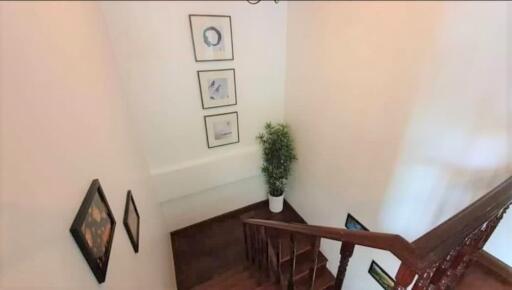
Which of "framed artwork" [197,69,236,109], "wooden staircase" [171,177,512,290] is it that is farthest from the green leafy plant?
"wooden staircase" [171,177,512,290]

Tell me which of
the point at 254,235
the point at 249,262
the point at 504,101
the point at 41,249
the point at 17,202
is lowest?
the point at 249,262

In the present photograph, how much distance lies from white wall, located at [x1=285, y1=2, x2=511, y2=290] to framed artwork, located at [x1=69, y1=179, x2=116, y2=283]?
94 centimetres

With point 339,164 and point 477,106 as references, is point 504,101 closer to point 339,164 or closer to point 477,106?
point 477,106

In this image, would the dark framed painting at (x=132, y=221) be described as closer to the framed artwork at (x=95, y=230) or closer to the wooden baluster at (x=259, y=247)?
the framed artwork at (x=95, y=230)

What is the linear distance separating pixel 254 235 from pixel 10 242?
1746 millimetres

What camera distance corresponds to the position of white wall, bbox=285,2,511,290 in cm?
74

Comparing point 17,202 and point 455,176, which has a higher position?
point 17,202

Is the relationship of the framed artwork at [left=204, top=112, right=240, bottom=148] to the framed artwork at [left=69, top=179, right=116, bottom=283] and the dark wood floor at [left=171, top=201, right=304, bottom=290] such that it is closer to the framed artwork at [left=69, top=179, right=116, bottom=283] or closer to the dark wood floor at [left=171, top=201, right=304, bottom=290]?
the dark wood floor at [left=171, top=201, right=304, bottom=290]

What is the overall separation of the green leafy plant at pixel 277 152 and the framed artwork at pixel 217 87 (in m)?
0.58

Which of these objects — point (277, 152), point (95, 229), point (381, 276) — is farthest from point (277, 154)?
point (95, 229)

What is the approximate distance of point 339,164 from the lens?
2018 millimetres

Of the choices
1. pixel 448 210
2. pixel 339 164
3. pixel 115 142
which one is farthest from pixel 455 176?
pixel 115 142

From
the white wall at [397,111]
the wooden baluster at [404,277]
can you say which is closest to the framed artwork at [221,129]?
the white wall at [397,111]

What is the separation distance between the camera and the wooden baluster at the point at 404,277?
1.99ft
